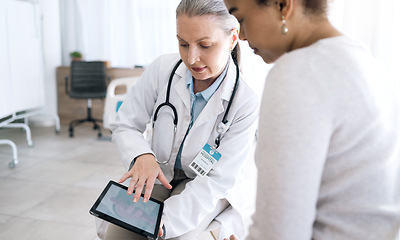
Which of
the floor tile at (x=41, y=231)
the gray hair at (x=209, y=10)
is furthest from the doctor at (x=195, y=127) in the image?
the floor tile at (x=41, y=231)

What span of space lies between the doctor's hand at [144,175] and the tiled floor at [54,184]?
0.71 metres

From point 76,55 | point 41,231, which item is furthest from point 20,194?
point 76,55

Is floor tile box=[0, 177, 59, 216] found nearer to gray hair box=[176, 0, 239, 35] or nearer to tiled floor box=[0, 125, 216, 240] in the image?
tiled floor box=[0, 125, 216, 240]


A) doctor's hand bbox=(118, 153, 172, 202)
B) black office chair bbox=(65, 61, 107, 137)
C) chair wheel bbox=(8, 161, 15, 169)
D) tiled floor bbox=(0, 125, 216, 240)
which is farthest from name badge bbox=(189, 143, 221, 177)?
black office chair bbox=(65, 61, 107, 137)

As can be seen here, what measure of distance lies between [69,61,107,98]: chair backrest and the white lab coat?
10.2 feet

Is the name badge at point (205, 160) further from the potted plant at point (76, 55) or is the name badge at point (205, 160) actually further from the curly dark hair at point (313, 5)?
the potted plant at point (76, 55)

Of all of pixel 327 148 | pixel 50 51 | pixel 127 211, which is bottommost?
pixel 127 211

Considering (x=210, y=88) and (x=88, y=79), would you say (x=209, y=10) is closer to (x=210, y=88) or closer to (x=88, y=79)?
(x=210, y=88)

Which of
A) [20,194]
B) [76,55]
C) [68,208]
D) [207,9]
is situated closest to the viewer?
[207,9]

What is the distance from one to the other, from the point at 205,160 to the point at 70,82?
372cm

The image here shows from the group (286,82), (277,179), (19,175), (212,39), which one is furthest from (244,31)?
(19,175)

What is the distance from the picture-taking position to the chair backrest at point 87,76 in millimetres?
4285

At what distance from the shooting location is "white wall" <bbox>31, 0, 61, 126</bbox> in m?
4.37

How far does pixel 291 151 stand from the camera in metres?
0.54
